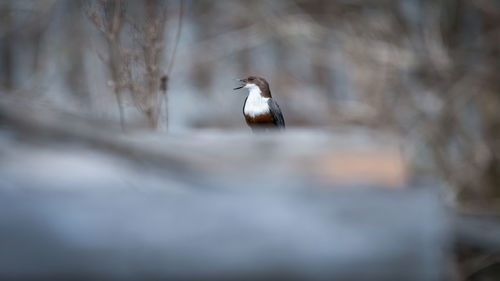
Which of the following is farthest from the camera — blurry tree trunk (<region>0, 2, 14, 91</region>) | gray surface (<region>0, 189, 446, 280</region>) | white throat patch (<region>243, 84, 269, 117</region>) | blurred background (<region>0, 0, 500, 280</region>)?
blurry tree trunk (<region>0, 2, 14, 91</region>)

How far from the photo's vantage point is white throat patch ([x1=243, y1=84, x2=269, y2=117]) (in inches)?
53.2

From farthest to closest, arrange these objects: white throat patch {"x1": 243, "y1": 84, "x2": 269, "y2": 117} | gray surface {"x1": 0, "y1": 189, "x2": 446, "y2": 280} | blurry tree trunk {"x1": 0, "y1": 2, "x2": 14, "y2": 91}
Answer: blurry tree trunk {"x1": 0, "y1": 2, "x2": 14, "y2": 91} → white throat patch {"x1": 243, "y1": 84, "x2": 269, "y2": 117} → gray surface {"x1": 0, "y1": 189, "x2": 446, "y2": 280}

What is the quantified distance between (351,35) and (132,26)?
234 inches

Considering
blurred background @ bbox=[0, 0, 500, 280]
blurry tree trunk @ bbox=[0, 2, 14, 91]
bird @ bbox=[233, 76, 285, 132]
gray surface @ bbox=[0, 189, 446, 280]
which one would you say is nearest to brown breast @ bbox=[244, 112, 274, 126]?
bird @ bbox=[233, 76, 285, 132]

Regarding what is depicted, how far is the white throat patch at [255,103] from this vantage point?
1.35m

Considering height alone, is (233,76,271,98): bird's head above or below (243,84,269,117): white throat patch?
above

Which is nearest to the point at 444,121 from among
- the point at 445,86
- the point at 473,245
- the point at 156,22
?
the point at 445,86

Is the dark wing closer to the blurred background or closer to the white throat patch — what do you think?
the white throat patch

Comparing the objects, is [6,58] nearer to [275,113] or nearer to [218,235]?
[275,113]

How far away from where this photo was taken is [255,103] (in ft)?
4.44

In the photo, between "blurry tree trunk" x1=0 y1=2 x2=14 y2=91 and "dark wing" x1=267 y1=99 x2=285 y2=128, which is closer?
"dark wing" x1=267 y1=99 x2=285 y2=128

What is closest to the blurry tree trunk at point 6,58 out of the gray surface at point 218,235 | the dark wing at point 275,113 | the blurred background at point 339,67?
the blurred background at point 339,67

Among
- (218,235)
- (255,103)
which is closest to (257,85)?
(255,103)

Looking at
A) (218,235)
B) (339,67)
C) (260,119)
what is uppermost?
(339,67)
